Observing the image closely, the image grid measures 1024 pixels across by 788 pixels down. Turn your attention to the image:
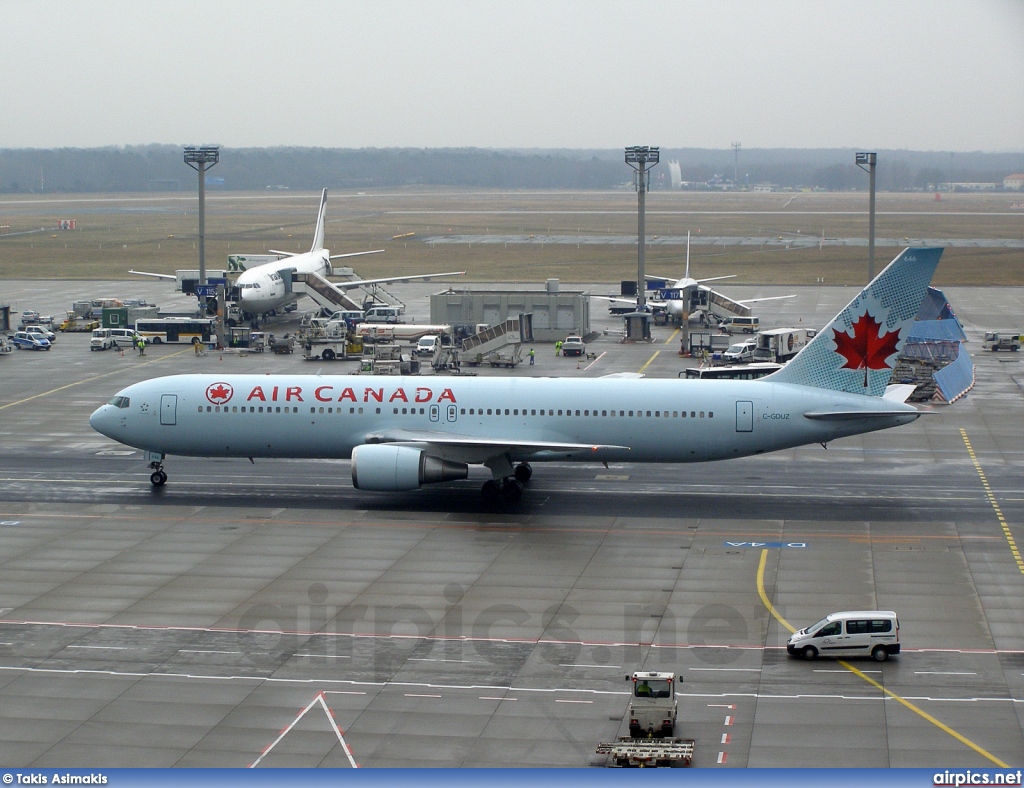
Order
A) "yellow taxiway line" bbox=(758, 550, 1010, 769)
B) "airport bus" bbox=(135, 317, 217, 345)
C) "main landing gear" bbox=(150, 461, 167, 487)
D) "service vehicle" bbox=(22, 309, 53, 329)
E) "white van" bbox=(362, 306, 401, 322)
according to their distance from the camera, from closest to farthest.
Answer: "yellow taxiway line" bbox=(758, 550, 1010, 769) → "main landing gear" bbox=(150, 461, 167, 487) → "airport bus" bbox=(135, 317, 217, 345) → "service vehicle" bbox=(22, 309, 53, 329) → "white van" bbox=(362, 306, 401, 322)

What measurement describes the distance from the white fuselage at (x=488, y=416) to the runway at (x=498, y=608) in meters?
2.60

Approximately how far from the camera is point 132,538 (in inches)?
1779

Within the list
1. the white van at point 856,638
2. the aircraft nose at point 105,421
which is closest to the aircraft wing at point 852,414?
the white van at point 856,638

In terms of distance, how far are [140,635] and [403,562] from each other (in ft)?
34.2

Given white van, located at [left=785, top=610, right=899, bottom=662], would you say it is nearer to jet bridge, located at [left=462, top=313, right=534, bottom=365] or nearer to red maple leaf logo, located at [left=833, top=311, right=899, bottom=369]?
red maple leaf logo, located at [left=833, top=311, right=899, bottom=369]

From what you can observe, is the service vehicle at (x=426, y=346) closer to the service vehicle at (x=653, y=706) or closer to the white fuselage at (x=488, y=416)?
the white fuselage at (x=488, y=416)

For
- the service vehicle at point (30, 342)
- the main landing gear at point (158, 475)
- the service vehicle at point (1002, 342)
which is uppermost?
the service vehicle at point (1002, 342)

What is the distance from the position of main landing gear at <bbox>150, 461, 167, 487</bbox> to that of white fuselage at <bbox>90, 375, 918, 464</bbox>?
4.48 ft

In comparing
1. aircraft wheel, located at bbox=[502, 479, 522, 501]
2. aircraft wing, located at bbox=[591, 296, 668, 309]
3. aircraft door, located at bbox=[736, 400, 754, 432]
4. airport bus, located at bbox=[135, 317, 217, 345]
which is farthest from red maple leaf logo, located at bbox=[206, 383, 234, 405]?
aircraft wing, located at bbox=[591, 296, 668, 309]

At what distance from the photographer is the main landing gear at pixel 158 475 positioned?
176 ft

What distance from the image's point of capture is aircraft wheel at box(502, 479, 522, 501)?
5022cm

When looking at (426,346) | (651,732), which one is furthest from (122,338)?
(651,732)

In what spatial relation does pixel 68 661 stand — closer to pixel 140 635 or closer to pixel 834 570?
pixel 140 635

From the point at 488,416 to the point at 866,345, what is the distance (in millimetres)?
16638
